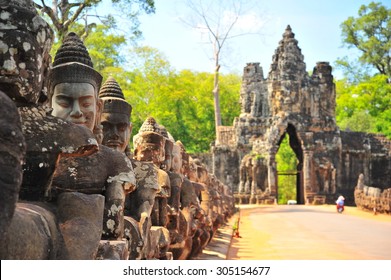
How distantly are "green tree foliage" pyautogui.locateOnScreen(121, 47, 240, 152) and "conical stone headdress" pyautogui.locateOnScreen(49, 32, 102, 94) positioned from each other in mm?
24390

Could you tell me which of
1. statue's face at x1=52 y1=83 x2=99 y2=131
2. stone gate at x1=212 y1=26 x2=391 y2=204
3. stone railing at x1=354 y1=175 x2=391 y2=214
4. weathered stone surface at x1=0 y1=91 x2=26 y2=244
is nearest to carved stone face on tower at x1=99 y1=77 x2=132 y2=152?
statue's face at x1=52 y1=83 x2=99 y2=131

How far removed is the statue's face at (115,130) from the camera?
4.58 meters

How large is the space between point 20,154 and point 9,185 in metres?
0.09

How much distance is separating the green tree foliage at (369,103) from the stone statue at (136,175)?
1650 cm

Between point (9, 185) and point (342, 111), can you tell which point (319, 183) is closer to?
point (342, 111)

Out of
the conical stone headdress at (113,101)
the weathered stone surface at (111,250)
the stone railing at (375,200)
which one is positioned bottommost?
the stone railing at (375,200)

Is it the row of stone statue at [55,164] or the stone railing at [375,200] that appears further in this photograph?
the stone railing at [375,200]

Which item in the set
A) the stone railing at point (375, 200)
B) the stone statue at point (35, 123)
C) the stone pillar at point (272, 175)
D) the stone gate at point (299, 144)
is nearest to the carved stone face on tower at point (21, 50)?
the stone statue at point (35, 123)

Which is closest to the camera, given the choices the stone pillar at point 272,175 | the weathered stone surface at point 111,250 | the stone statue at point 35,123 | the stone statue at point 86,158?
the stone statue at point 35,123

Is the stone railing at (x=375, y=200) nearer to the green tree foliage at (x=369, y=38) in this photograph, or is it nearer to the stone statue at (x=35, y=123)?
the green tree foliage at (x=369, y=38)

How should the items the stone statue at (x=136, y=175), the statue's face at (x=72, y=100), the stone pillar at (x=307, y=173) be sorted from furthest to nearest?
the stone pillar at (x=307, y=173) → the stone statue at (x=136, y=175) → the statue's face at (x=72, y=100)

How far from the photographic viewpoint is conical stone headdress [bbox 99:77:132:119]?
4.70 meters

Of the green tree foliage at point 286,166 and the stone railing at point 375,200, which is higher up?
the green tree foliage at point 286,166
